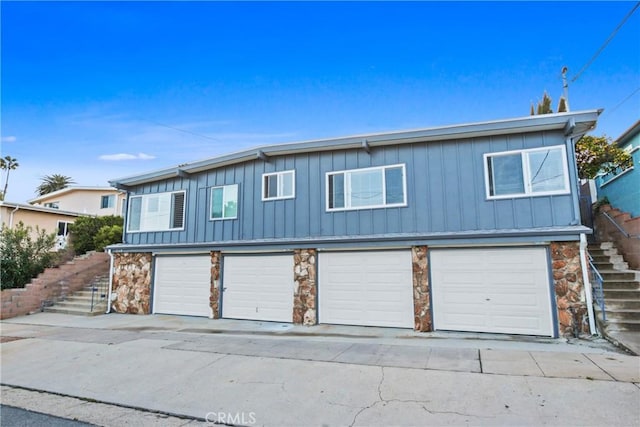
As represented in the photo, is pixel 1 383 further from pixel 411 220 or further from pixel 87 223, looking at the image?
pixel 87 223

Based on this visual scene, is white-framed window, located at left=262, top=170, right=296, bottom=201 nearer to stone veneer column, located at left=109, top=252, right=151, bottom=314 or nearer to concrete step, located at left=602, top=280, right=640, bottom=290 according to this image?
stone veneer column, located at left=109, top=252, right=151, bottom=314

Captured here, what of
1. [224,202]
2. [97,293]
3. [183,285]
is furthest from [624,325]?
[97,293]

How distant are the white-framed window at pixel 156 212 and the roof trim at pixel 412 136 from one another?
0.85 metres

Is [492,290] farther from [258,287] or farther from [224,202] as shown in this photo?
[224,202]

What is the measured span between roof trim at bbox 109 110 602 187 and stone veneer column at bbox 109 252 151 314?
3.33m

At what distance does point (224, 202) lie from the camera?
12078mm

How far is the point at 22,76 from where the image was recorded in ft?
45.1

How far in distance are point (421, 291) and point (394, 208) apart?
7.48 feet

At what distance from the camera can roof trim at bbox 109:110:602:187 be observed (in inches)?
320

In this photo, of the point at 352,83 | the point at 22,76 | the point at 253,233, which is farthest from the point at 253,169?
the point at 22,76

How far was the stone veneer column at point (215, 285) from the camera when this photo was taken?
1152 cm

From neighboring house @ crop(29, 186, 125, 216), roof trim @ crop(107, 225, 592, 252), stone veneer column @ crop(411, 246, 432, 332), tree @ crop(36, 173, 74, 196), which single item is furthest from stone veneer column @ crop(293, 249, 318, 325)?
tree @ crop(36, 173, 74, 196)

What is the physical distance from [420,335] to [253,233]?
5805 mm

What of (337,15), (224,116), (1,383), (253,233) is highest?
(337,15)
